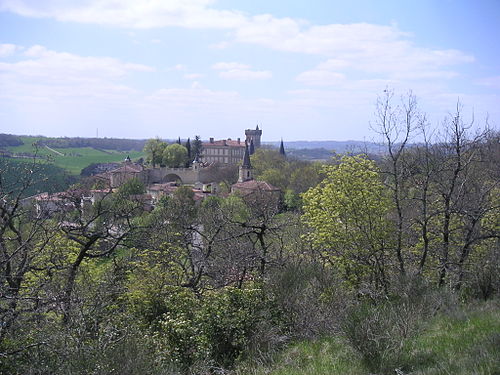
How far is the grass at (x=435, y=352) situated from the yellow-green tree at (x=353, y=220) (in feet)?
13.0

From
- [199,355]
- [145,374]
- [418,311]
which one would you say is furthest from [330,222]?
[145,374]

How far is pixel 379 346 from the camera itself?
5914mm

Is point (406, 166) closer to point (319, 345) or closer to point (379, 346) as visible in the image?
point (319, 345)

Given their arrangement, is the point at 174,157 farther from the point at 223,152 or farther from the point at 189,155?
the point at 223,152

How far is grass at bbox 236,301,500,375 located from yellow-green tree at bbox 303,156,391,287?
3.97 meters

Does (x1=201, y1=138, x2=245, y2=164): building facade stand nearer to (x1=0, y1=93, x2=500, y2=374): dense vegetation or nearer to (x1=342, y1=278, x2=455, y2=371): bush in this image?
(x1=0, y1=93, x2=500, y2=374): dense vegetation

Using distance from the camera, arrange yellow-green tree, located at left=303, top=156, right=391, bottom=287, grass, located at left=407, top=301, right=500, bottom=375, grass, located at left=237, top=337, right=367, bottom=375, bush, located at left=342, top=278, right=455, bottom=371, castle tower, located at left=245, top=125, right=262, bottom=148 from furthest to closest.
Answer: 1. castle tower, located at left=245, top=125, right=262, bottom=148
2. yellow-green tree, located at left=303, top=156, right=391, bottom=287
3. grass, located at left=237, top=337, right=367, bottom=375
4. bush, located at left=342, top=278, right=455, bottom=371
5. grass, located at left=407, top=301, right=500, bottom=375

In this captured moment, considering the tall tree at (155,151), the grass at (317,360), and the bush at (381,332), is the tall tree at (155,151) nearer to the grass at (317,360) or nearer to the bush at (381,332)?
the grass at (317,360)

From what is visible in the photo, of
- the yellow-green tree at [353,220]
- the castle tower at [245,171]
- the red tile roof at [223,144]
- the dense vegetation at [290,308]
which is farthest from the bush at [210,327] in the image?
the red tile roof at [223,144]

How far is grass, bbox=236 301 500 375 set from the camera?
5.36m

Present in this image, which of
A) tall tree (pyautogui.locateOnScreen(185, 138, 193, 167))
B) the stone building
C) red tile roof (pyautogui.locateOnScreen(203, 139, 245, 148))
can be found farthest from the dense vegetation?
red tile roof (pyautogui.locateOnScreen(203, 139, 245, 148))

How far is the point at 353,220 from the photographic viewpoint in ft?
44.3

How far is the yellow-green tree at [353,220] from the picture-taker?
40.3 feet

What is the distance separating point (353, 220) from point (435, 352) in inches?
294
